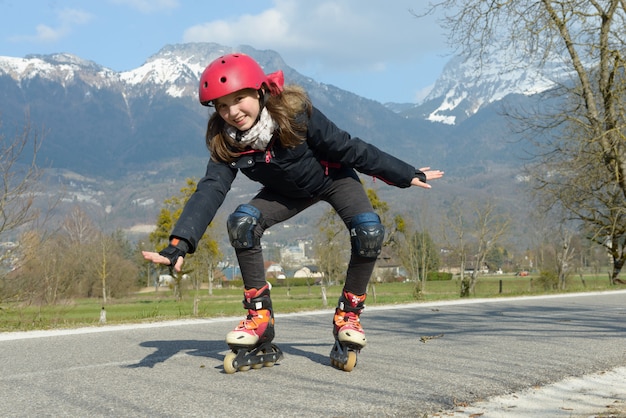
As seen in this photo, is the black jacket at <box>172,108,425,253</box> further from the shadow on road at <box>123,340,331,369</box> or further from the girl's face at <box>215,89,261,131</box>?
the shadow on road at <box>123,340,331,369</box>

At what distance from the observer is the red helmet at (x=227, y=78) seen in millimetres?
3654

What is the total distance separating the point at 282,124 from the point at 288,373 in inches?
56.4

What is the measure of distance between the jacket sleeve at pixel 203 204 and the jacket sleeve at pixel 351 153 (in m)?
0.56

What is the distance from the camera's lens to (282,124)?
12.5ft

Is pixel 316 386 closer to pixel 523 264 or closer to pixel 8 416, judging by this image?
pixel 8 416

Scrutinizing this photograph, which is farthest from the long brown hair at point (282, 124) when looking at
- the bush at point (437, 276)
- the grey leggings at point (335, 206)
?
the bush at point (437, 276)

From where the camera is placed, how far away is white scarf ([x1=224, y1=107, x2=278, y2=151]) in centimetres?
380

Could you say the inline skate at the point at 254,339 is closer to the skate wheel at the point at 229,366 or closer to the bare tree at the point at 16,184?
the skate wheel at the point at 229,366

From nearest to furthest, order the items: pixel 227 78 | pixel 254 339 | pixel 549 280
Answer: pixel 227 78, pixel 254 339, pixel 549 280

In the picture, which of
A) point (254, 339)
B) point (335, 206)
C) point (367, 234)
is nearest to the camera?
point (254, 339)

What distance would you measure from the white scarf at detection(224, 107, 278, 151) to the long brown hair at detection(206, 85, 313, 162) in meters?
0.03

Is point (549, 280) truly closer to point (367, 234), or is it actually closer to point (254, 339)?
point (367, 234)

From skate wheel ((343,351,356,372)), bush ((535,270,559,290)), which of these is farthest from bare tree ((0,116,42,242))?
Answer: bush ((535,270,559,290))

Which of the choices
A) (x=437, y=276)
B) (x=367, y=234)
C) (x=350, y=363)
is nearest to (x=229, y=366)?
(x=350, y=363)
